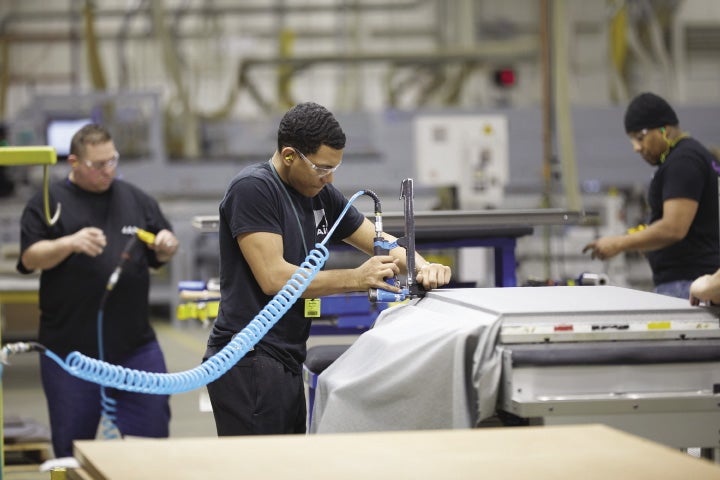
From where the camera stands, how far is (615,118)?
12406mm

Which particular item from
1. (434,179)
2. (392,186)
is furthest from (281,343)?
(392,186)

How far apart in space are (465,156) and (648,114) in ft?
16.9

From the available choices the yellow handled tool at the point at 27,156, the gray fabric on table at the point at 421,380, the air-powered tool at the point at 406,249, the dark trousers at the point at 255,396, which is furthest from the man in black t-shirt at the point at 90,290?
the gray fabric on table at the point at 421,380

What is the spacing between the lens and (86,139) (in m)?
4.25

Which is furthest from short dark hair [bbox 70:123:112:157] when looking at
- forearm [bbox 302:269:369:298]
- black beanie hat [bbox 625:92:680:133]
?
black beanie hat [bbox 625:92:680:133]

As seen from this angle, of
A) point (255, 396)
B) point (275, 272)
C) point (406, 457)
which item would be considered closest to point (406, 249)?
point (275, 272)

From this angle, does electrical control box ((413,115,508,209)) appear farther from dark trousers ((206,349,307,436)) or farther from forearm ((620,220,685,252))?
dark trousers ((206,349,307,436))

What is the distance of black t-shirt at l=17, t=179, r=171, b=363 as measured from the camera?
431 cm

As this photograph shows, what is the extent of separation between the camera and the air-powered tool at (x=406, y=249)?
306 centimetres

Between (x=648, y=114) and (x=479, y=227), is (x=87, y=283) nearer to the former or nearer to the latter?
(x=479, y=227)

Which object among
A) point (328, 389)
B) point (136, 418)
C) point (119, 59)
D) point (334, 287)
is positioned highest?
point (119, 59)

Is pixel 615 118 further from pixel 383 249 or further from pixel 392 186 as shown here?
pixel 383 249

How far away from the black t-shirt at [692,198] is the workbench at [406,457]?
2667 mm

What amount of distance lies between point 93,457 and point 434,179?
789 centimetres
